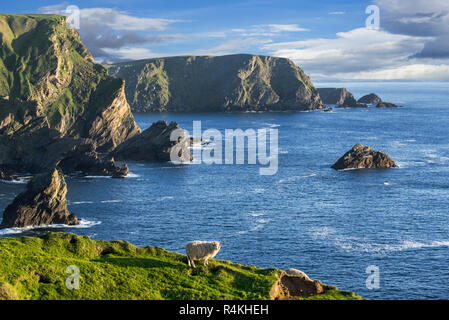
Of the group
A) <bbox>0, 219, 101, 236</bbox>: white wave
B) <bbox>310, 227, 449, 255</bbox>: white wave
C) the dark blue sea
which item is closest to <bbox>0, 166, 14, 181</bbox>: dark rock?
the dark blue sea

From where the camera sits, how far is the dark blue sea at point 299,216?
77.2 m

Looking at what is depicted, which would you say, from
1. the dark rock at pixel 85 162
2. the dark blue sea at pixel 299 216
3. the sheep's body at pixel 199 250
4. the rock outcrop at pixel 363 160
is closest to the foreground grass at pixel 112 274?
the sheep's body at pixel 199 250

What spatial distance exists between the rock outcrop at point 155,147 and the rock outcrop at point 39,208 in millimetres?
77772

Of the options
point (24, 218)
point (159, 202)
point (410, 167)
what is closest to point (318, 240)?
point (159, 202)

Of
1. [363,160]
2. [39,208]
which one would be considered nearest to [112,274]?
[39,208]

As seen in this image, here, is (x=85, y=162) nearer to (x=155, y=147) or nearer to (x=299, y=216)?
(x=155, y=147)

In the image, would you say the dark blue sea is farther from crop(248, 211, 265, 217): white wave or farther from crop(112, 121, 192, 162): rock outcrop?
crop(112, 121, 192, 162): rock outcrop

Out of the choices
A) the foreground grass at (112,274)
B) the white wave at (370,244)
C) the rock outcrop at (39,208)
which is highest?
the foreground grass at (112,274)

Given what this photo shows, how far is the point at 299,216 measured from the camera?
104438 mm

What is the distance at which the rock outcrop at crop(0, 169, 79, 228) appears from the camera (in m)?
98.4

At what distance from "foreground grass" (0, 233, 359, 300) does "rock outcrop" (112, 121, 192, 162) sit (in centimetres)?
13582

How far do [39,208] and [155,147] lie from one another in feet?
279

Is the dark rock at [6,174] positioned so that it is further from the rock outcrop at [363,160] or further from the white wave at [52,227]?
the rock outcrop at [363,160]

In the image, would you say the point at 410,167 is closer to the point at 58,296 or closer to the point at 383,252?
the point at 383,252
